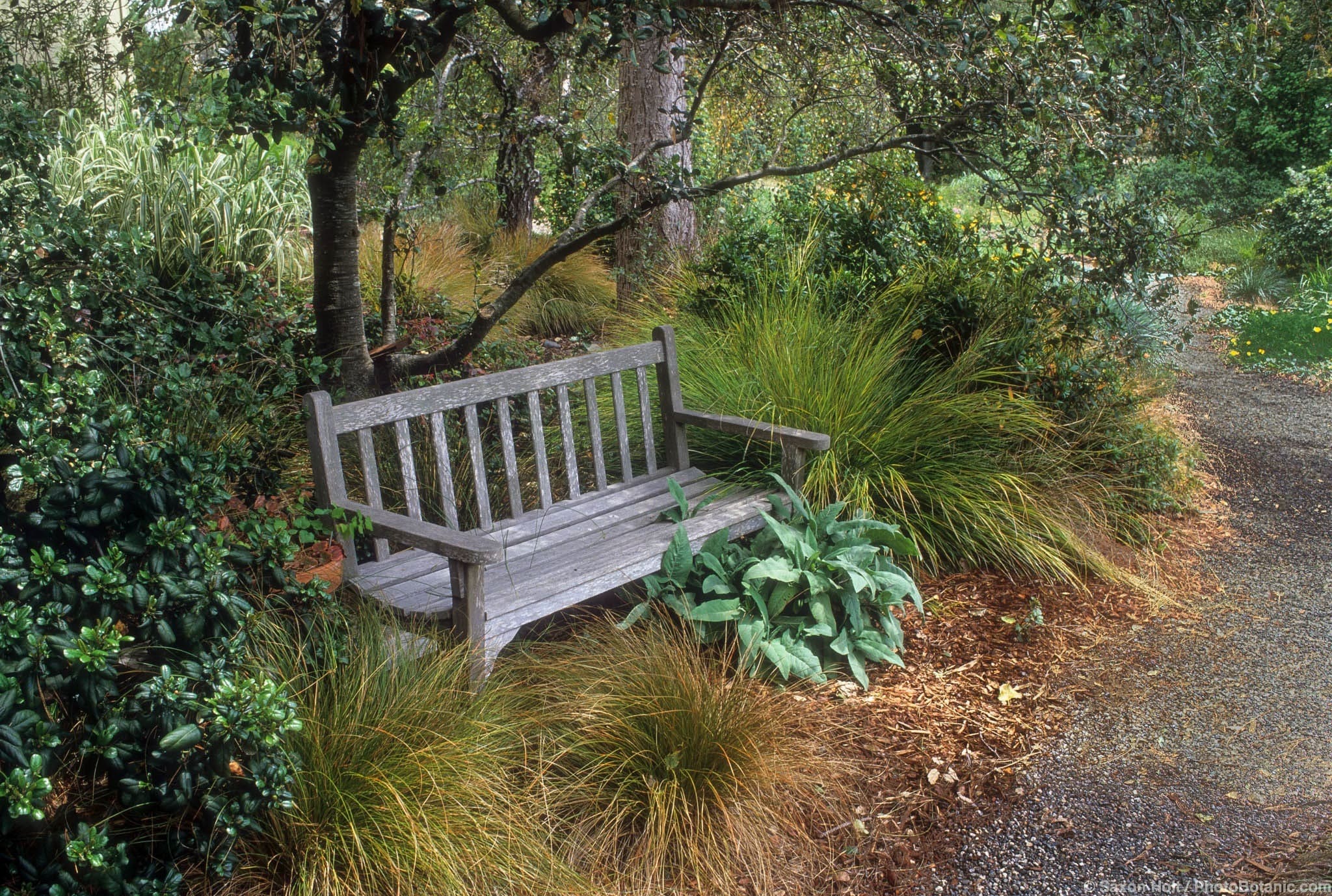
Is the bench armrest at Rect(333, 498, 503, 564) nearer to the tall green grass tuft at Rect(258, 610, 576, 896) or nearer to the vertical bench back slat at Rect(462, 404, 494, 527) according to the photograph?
the tall green grass tuft at Rect(258, 610, 576, 896)

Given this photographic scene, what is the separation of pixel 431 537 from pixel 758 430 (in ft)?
6.32

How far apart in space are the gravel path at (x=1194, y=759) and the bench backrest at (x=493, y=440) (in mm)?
1990

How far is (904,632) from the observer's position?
4.35 m

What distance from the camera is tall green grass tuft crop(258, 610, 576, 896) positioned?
2.47m

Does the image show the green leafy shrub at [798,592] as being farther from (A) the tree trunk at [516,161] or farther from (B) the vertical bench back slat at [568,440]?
(A) the tree trunk at [516,161]

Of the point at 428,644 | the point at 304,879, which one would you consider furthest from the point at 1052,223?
the point at 304,879

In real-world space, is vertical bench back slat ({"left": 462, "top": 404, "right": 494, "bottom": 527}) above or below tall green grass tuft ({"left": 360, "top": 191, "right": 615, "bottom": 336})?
below

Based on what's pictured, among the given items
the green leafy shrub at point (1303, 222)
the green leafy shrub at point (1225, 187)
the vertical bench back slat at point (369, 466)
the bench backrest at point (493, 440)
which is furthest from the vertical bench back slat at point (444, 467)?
the green leafy shrub at point (1225, 187)

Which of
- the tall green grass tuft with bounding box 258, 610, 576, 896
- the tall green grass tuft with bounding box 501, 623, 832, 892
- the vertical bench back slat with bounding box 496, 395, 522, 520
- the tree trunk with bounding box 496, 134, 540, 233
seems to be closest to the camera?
the tall green grass tuft with bounding box 258, 610, 576, 896

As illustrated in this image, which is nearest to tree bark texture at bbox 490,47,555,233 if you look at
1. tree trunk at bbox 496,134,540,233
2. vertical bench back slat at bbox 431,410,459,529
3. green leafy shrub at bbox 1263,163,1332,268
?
tree trunk at bbox 496,134,540,233

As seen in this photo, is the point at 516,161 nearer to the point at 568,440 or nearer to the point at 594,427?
the point at 594,427

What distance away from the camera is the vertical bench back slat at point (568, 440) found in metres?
4.17

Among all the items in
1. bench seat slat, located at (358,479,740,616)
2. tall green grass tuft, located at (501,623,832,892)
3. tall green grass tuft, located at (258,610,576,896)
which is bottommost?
tall green grass tuft, located at (501,623,832,892)

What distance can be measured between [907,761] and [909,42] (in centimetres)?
314
